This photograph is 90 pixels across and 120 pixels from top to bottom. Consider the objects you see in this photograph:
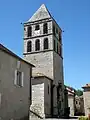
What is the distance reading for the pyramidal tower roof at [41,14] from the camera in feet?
125

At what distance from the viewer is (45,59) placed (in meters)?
34.5

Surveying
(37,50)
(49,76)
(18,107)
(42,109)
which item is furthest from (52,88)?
(18,107)

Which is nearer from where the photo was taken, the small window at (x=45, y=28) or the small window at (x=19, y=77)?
the small window at (x=19, y=77)

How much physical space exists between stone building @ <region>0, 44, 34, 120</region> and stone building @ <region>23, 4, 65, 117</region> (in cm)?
976

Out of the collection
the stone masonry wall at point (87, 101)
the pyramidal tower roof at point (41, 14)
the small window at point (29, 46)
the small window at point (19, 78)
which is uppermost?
the pyramidal tower roof at point (41, 14)

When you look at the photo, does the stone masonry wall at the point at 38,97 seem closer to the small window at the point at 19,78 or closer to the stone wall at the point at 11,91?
the stone wall at the point at 11,91

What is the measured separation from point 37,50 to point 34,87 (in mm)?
8290

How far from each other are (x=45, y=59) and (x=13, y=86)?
17683 mm

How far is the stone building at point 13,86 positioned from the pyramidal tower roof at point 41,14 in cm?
2005

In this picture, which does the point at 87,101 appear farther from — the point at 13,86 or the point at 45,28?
the point at 13,86

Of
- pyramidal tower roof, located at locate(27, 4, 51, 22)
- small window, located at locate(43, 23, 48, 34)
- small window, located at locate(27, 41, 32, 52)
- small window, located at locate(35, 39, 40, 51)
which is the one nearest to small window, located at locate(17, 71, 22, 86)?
small window, located at locate(35, 39, 40, 51)

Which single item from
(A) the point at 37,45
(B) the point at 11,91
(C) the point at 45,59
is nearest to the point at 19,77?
(B) the point at 11,91

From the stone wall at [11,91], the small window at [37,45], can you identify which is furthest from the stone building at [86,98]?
the stone wall at [11,91]

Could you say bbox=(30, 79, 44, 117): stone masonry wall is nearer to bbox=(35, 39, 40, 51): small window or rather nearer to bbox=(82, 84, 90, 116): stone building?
bbox=(82, 84, 90, 116): stone building
